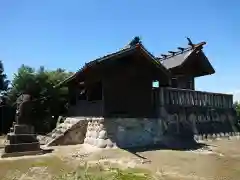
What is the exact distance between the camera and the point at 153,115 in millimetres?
16141

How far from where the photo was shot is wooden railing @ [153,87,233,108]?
1617 cm

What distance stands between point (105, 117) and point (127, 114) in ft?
5.17

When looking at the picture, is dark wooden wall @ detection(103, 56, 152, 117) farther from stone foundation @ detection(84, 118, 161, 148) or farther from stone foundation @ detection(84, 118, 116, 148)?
stone foundation @ detection(84, 118, 116, 148)

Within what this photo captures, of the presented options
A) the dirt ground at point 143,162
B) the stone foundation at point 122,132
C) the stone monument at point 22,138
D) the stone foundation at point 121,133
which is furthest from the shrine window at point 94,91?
the stone monument at point 22,138

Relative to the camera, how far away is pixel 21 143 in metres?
12.7

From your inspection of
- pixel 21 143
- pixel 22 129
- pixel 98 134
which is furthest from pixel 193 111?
pixel 21 143

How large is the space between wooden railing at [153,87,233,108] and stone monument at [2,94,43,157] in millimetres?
7471

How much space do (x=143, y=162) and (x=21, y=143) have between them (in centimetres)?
601

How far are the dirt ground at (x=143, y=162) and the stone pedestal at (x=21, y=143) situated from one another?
29.7 inches

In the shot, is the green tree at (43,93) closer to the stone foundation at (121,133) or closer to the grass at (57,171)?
the stone foundation at (121,133)

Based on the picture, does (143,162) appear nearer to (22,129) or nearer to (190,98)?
(22,129)

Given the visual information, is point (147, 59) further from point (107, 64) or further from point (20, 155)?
point (20, 155)

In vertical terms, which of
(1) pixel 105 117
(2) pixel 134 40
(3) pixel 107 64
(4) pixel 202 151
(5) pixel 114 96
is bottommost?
(4) pixel 202 151

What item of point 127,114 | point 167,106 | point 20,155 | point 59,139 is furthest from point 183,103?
point 20,155
